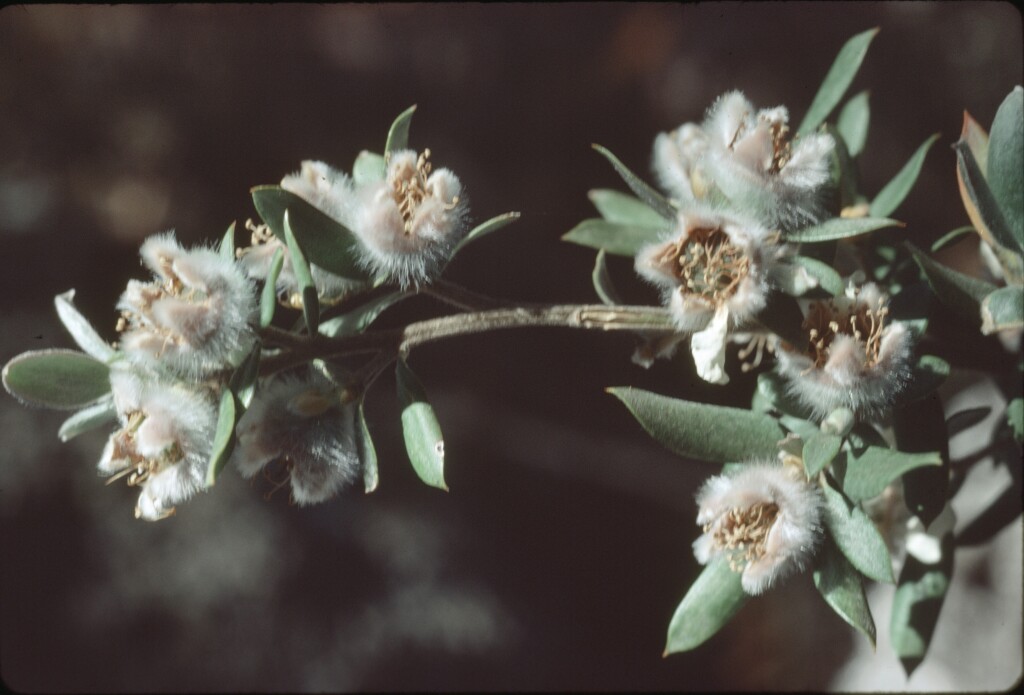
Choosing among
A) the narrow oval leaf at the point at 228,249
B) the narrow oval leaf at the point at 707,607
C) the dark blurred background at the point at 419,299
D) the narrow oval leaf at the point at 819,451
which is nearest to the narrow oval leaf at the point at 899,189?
the narrow oval leaf at the point at 819,451

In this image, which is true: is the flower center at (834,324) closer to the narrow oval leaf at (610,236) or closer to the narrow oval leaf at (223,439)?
the narrow oval leaf at (610,236)

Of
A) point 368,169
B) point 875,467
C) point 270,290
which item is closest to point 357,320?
point 270,290

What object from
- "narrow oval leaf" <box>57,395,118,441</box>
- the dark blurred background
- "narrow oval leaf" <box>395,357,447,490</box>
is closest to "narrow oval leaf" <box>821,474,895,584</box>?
"narrow oval leaf" <box>395,357,447,490</box>

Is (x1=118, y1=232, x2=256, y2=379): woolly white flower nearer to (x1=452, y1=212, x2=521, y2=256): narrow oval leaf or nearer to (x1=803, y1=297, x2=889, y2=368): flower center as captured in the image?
(x1=452, y1=212, x2=521, y2=256): narrow oval leaf

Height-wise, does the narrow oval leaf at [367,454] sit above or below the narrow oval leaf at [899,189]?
below

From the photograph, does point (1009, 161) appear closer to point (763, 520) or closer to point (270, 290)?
point (763, 520)

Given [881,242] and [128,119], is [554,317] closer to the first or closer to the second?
[881,242]
